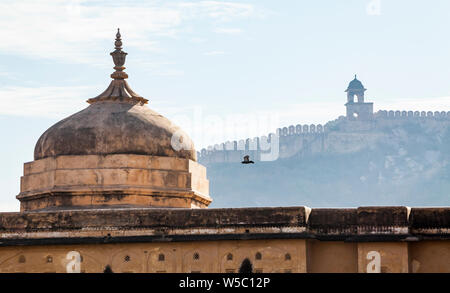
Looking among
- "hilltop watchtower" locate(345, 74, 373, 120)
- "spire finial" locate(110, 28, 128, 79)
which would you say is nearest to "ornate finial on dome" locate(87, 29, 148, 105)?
"spire finial" locate(110, 28, 128, 79)

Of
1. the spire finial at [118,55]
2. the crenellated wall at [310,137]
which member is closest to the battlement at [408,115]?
the crenellated wall at [310,137]

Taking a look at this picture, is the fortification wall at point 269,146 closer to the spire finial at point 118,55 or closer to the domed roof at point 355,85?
the domed roof at point 355,85

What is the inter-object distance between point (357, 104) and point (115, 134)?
402 feet

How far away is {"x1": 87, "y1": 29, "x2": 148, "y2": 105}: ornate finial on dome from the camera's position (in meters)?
32.6

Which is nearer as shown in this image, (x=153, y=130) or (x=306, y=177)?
(x=153, y=130)

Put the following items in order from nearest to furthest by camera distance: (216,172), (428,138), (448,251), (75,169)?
(448,251) → (75,169) → (216,172) → (428,138)

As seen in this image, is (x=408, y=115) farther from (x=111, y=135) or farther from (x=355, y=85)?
(x=111, y=135)

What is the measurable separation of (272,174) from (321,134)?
23.6 feet

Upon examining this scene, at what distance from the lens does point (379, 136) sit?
5719 inches

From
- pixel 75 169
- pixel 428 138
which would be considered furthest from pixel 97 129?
pixel 428 138

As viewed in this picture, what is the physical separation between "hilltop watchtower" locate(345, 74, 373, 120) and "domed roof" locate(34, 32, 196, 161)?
116 m

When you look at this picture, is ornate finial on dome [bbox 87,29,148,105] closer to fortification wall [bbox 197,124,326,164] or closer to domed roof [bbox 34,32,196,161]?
domed roof [bbox 34,32,196,161]

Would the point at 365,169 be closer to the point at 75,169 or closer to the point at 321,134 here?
the point at 321,134

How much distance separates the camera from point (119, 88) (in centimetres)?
3284
